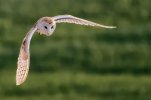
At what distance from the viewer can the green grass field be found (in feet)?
28.0

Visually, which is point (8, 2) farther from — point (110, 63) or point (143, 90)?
point (143, 90)

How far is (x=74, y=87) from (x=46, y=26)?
637cm

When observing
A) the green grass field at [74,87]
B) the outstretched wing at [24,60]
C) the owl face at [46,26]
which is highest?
the green grass field at [74,87]

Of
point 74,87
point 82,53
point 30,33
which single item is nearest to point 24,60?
point 30,33

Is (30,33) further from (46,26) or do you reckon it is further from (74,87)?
(74,87)

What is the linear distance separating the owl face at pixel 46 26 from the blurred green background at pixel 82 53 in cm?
602

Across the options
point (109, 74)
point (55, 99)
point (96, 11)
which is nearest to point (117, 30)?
point (96, 11)

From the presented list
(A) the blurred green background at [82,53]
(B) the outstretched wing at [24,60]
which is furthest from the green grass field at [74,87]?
(B) the outstretched wing at [24,60]

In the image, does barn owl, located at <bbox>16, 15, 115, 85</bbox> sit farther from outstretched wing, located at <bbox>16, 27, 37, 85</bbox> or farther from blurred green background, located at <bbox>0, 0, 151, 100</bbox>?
blurred green background, located at <bbox>0, 0, 151, 100</bbox>

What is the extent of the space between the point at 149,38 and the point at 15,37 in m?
1.87

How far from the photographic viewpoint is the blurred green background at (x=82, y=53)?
868cm

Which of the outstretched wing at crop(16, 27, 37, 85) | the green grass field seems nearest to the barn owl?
the outstretched wing at crop(16, 27, 37, 85)

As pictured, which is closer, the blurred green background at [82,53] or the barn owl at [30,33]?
the barn owl at [30,33]

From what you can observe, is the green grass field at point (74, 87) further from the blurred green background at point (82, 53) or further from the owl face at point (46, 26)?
the owl face at point (46, 26)
